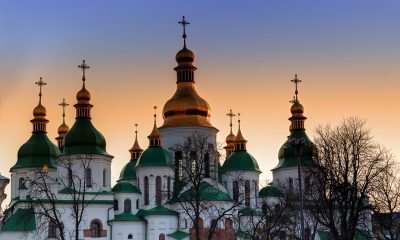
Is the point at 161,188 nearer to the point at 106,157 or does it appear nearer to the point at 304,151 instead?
the point at 106,157

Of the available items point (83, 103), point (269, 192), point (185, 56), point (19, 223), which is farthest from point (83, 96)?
point (269, 192)

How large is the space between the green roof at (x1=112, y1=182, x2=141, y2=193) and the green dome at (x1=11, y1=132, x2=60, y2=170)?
747 centimetres

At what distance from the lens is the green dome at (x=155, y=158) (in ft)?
217

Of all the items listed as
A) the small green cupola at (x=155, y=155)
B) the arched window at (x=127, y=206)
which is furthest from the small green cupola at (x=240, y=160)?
the arched window at (x=127, y=206)

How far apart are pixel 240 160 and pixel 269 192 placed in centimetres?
383

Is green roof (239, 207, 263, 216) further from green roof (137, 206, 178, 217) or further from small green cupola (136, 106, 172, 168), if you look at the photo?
small green cupola (136, 106, 172, 168)

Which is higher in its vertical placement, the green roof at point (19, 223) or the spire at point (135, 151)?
the spire at point (135, 151)

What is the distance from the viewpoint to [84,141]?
6512cm

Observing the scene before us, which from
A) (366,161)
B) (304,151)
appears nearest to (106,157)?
(304,151)

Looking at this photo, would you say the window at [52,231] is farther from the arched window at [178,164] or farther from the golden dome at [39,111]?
the golden dome at [39,111]

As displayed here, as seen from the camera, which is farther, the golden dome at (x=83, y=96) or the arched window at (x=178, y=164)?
the arched window at (x=178, y=164)

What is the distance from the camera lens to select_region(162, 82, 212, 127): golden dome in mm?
71562

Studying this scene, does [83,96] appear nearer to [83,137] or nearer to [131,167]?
[83,137]

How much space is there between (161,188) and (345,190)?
27.1 m
